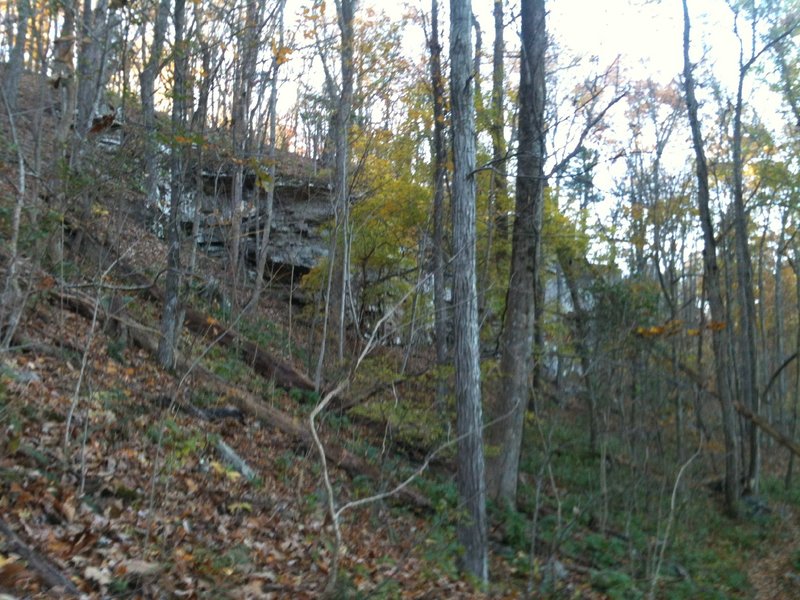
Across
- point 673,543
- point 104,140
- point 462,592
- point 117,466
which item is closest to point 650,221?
point 673,543

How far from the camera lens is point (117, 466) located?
8.45 meters

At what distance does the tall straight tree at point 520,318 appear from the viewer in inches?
542

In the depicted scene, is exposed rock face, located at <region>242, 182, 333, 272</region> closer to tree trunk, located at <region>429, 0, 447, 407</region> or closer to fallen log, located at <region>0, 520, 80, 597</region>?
tree trunk, located at <region>429, 0, 447, 407</region>

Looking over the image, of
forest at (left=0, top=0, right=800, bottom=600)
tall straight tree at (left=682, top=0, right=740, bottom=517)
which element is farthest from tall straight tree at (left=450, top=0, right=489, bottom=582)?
tall straight tree at (left=682, top=0, right=740, bottom=517)

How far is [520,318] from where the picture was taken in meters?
14.4

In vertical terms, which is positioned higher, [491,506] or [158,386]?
[158,386]

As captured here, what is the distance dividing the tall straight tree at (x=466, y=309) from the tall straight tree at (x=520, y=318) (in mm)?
3152

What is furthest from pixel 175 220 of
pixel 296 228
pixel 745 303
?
pixel 745 303

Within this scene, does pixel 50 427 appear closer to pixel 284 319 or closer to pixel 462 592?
pixel 462 592

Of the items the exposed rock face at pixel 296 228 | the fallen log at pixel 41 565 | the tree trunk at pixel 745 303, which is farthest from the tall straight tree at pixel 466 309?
the tree trunk at pixel 745 303

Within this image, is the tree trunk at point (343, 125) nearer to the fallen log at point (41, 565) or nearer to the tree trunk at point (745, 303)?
the tree trunk at point (745, 303)

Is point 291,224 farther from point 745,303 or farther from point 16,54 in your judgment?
point 745,303

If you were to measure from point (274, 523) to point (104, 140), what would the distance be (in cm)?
985

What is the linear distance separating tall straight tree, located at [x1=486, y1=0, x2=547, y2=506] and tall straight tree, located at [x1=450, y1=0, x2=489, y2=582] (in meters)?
3.15
